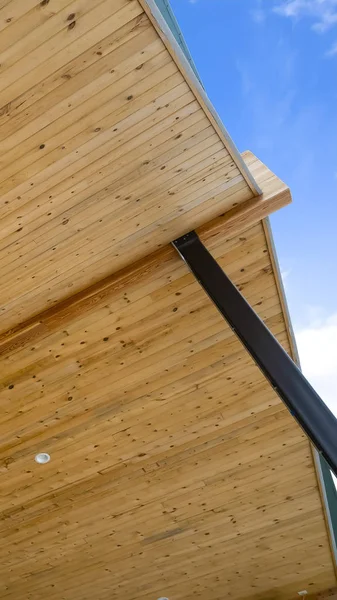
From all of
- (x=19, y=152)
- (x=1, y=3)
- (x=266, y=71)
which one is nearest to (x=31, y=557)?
(x=19, y=152)

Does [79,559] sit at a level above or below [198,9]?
below

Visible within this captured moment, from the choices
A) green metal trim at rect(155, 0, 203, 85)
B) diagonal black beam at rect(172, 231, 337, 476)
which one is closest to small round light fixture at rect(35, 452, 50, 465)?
diagonal black beam at rect(172, 231, 337, 476)

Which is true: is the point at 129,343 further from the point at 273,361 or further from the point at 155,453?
the point at 273,361

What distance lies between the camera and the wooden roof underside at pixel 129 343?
2166 mm

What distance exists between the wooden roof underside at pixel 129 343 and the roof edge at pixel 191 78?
0.02 meters

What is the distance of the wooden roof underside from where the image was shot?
2.17 m

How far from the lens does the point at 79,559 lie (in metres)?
5.15

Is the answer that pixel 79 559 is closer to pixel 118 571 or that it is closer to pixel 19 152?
pixel 118 571

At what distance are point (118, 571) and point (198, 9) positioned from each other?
757 cm

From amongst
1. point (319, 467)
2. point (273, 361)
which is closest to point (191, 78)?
point (273, 361)

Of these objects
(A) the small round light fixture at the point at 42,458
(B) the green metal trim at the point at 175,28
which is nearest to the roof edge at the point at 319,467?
(B) the green metal trim at the point at 175,28

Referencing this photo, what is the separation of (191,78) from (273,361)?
1.35m

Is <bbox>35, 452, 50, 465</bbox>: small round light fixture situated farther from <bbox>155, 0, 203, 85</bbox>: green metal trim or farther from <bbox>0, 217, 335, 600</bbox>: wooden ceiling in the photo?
<bbox>155, 0, 203, 85</bbox>: green metal trim

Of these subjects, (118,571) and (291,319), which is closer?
(291,319)
